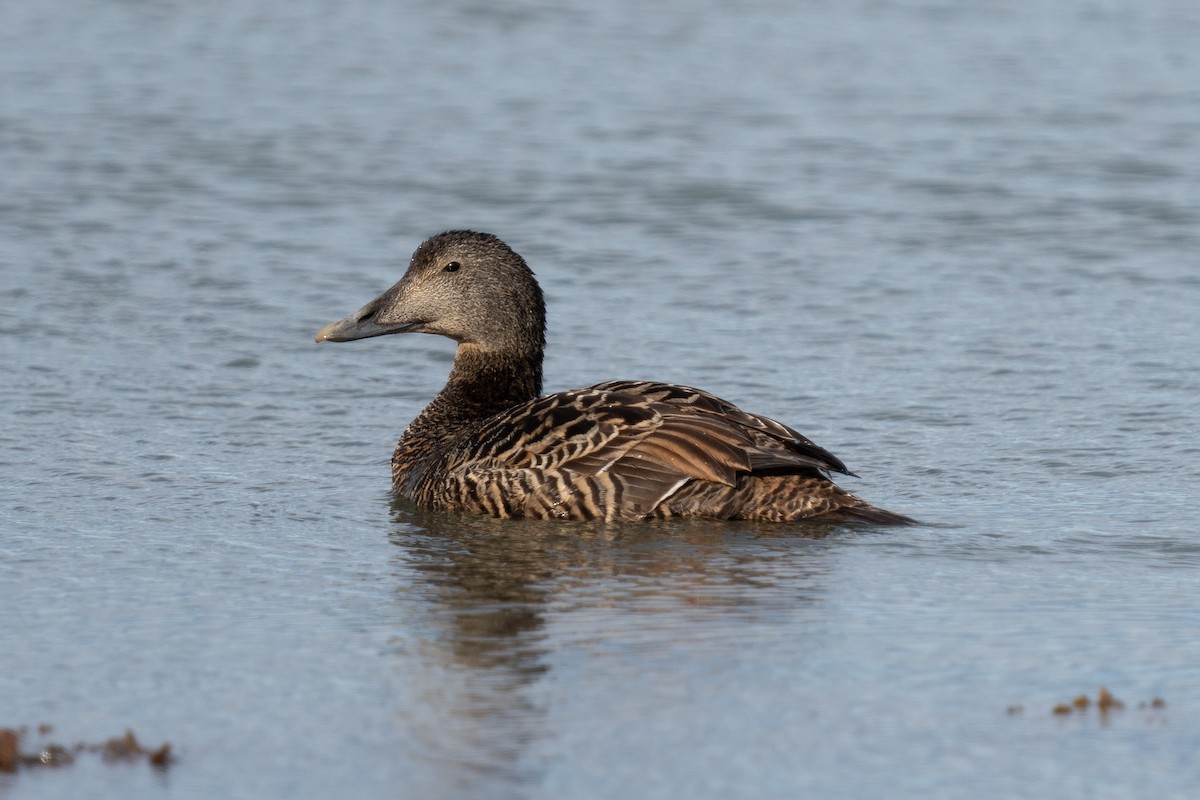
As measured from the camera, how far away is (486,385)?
898 centimetres

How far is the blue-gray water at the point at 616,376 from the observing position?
5.28 m

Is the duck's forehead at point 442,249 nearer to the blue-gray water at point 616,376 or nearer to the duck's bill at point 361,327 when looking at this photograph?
the duck's bill at point 361,327

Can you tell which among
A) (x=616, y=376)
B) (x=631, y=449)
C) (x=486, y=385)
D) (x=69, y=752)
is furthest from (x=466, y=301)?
(x=69, y=752)

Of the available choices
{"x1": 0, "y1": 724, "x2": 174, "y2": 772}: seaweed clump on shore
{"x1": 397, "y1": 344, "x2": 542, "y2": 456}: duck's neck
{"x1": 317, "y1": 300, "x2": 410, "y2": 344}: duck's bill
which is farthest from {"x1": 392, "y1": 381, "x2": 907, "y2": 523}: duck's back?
{"x1": 0, "y1": 724, "x2": 174, "y2": 772}: seaweed clump on shore

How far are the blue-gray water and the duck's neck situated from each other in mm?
511

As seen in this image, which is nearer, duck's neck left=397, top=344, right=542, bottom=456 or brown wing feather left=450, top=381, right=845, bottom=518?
brown wing feather left=450, top=381, right=845, bottom=518

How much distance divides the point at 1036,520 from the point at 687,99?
1018 cm

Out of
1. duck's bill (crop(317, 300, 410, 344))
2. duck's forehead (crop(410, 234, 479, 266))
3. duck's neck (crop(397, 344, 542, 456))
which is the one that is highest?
duck's forehead (crop(410, 234, 479, 266))

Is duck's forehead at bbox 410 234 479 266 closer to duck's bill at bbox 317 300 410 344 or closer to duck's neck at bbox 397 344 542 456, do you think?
Result: duck's bill at bbox 317 300 410 344

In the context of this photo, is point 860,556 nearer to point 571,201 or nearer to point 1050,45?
point 571,201

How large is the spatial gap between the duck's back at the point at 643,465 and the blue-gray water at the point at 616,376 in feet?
0.49

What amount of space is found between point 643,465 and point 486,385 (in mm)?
1584

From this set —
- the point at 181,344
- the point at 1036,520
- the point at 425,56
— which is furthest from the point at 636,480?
the point at 425,56

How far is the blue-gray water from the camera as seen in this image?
5.28 meters
